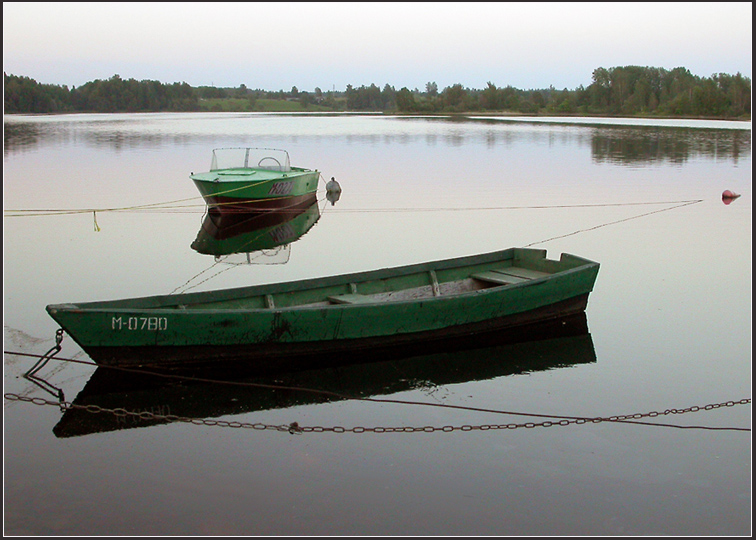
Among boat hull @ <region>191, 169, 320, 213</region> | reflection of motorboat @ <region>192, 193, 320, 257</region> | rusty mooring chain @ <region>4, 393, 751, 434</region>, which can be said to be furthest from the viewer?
boat hull @ <region>191, 169, 320, 213</region>

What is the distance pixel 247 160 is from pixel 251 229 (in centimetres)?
363

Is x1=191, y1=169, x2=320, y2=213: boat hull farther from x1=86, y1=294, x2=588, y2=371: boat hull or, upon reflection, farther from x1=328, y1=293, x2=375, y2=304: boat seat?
x1=86, y1=294, x2=588, y2=371: boat hull

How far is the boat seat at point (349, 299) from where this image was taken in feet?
35.7

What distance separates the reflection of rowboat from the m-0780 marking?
12059 millimetres

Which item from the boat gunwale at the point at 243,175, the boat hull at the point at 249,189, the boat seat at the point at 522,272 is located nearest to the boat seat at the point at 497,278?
the boat seat at the point at 522,272

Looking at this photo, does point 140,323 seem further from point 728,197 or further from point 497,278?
point 728,197

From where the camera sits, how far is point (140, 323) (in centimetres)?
902

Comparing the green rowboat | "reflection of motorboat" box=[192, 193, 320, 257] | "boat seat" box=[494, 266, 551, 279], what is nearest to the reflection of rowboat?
"reflection of motorboat" box=[192, 193, 320, 257]

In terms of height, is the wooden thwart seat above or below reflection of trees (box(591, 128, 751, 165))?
below

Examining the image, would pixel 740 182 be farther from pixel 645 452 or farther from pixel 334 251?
pixel 645 452

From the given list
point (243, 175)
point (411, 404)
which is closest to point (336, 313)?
point (411, 404)

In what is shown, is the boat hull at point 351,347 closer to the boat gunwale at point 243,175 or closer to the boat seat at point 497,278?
the boat seat at point 497,278

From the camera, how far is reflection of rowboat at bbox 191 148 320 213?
2127cm

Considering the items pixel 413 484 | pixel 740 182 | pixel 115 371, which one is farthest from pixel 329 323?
pixel 740 182
